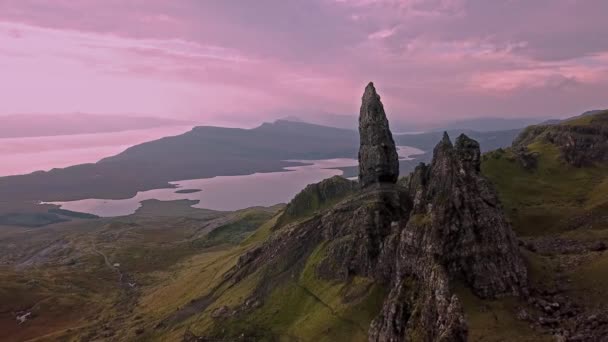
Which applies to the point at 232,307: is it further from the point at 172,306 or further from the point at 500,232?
the point at 500,232

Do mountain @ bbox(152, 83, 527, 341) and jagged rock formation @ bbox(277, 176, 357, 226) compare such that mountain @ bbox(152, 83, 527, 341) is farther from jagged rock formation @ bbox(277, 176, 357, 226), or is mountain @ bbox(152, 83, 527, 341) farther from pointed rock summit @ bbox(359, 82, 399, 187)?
jagged rock formation @ bbox(277, 176, 357, 226)

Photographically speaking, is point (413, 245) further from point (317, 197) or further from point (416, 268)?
point (317, 197)

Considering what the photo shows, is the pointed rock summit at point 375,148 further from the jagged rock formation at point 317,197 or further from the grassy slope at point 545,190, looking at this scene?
the jagged rock formation at point 317,197

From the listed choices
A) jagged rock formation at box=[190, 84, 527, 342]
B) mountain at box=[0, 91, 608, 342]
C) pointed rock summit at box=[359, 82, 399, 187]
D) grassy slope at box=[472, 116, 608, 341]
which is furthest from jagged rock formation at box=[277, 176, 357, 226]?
grassy slope at box=[472, 116, 608, 341]

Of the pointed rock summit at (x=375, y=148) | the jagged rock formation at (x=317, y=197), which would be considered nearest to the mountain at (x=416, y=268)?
the pointed rock summit at (x=375, y=148)

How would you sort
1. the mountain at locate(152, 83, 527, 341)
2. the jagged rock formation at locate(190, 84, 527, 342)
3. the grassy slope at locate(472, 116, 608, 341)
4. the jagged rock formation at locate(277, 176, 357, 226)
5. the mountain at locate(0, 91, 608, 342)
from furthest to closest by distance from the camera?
1. the jagged rock formation at locate(277, 176, 357, 226)
2. the grassy slope at locate(472, 116, 608, 341)
3. the mountain at locate(0, 91, 608, 342)
4. the mountain at locate(152, 83, 527, 341)
5. the jagged rock formation at locate(190, 84, 527, 342)

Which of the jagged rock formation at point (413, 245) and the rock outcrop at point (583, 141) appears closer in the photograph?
the jagged rock formation at point (413, 245)
